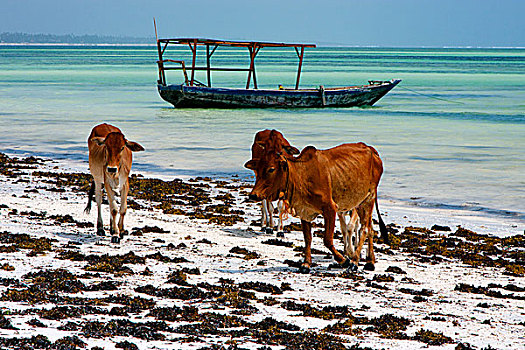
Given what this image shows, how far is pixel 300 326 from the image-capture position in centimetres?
763

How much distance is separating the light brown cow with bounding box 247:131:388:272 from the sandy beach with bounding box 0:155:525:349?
0.69 m

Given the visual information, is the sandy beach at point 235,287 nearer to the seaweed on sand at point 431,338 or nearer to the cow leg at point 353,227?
the seaweed on sand at point 431,338

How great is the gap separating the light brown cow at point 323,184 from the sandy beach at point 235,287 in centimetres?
69

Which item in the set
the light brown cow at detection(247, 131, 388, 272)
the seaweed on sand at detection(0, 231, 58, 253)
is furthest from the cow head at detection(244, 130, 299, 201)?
the seaweed on sand at detection(0, 231, 58, 253)

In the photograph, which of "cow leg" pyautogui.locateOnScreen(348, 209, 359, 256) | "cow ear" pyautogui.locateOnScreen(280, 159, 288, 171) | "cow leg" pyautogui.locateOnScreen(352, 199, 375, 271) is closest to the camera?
"cow ear" pyautogui.locateOnScreen(280, 159, 288, 171)

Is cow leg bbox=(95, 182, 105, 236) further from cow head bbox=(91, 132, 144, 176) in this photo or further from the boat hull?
the boat hull

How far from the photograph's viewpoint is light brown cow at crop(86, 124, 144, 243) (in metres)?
11.3

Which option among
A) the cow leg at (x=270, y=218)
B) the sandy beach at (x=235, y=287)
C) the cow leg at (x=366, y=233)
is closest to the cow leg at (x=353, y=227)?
the cow leg at (x=366, y=233)

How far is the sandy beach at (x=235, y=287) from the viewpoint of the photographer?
23.6 feet

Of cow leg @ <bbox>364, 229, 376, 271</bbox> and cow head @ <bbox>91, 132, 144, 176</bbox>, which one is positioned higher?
cow head @ <bbox>91, 132, 144, 176</bbox>

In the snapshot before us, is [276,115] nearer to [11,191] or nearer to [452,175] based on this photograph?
[452,175]

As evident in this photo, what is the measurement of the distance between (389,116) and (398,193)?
2880 centimetres

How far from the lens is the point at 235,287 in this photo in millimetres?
9023

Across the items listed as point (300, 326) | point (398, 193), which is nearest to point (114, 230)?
point (300, 326)
